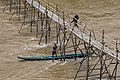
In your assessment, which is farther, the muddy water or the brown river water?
the muddy water

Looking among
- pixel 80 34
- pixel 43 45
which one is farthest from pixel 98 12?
pixel 80 34

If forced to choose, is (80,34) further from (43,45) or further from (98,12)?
(98,12)

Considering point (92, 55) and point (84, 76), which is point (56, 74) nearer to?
point (84, 76)

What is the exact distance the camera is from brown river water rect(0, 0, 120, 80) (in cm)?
2161

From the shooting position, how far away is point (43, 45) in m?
26.5

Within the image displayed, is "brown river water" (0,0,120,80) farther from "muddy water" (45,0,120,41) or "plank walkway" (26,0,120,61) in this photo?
"plank walkway" (26,0,120,61)

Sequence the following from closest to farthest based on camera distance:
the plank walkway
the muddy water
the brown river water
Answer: the plank walkway, the brown river water, the muddy water

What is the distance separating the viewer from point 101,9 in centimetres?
3891

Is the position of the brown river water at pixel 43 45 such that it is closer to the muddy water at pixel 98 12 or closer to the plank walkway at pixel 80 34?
the muddy water at pixel 98 12

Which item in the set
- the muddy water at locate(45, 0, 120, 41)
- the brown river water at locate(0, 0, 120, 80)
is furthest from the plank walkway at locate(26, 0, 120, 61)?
the muddy water at locate(45, 0, 120, 41)

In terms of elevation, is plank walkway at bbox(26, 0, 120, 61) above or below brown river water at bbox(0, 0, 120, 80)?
above

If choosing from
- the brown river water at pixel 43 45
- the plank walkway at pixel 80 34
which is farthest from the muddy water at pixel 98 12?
the plank walkway at pixel 80 34

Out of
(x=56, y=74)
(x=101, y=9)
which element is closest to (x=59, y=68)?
(x=56, y=74)

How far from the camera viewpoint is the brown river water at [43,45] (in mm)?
21609
